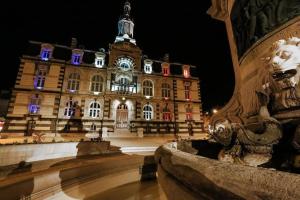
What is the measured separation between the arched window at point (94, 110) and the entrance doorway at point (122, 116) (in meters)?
2.75

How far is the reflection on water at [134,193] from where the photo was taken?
11.3ft

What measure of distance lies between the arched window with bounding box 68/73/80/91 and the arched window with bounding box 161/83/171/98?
1281cm

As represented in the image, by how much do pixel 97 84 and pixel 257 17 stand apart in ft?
72.0

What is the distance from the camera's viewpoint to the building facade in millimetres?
20219

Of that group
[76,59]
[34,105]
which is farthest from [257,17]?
[76,59]

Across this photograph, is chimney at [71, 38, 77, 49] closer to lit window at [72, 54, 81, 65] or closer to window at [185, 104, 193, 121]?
lit window at [72, 54, 81, 65]

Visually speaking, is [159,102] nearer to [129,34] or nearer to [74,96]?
[74,96]

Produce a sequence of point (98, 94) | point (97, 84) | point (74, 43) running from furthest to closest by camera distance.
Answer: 1. point (74, 43)
2. point (97, 84)
3. point (98, 94)

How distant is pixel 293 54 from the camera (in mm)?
2521

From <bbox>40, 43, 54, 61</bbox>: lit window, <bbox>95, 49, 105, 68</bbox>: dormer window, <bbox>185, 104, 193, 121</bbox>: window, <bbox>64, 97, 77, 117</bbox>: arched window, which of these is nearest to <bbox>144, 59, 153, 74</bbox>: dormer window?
<bbox>95, 49, 105, 68</bbox>: dormer window

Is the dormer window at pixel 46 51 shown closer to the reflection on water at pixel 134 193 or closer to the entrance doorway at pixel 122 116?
the entrance doorway at pixel 122 116

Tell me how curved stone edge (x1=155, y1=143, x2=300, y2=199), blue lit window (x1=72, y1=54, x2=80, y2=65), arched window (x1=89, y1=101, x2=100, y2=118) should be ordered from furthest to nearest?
blue lit window (x1=72, y1=54, x2=80, y2=65)
arched window (x1=89, y1=101, x2=100, y2=118)
curved stone edge (x1=155, y1=143, x2=300, y2=199)

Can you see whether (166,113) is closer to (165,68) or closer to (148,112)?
(148,112)

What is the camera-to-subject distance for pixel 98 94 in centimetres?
2245
